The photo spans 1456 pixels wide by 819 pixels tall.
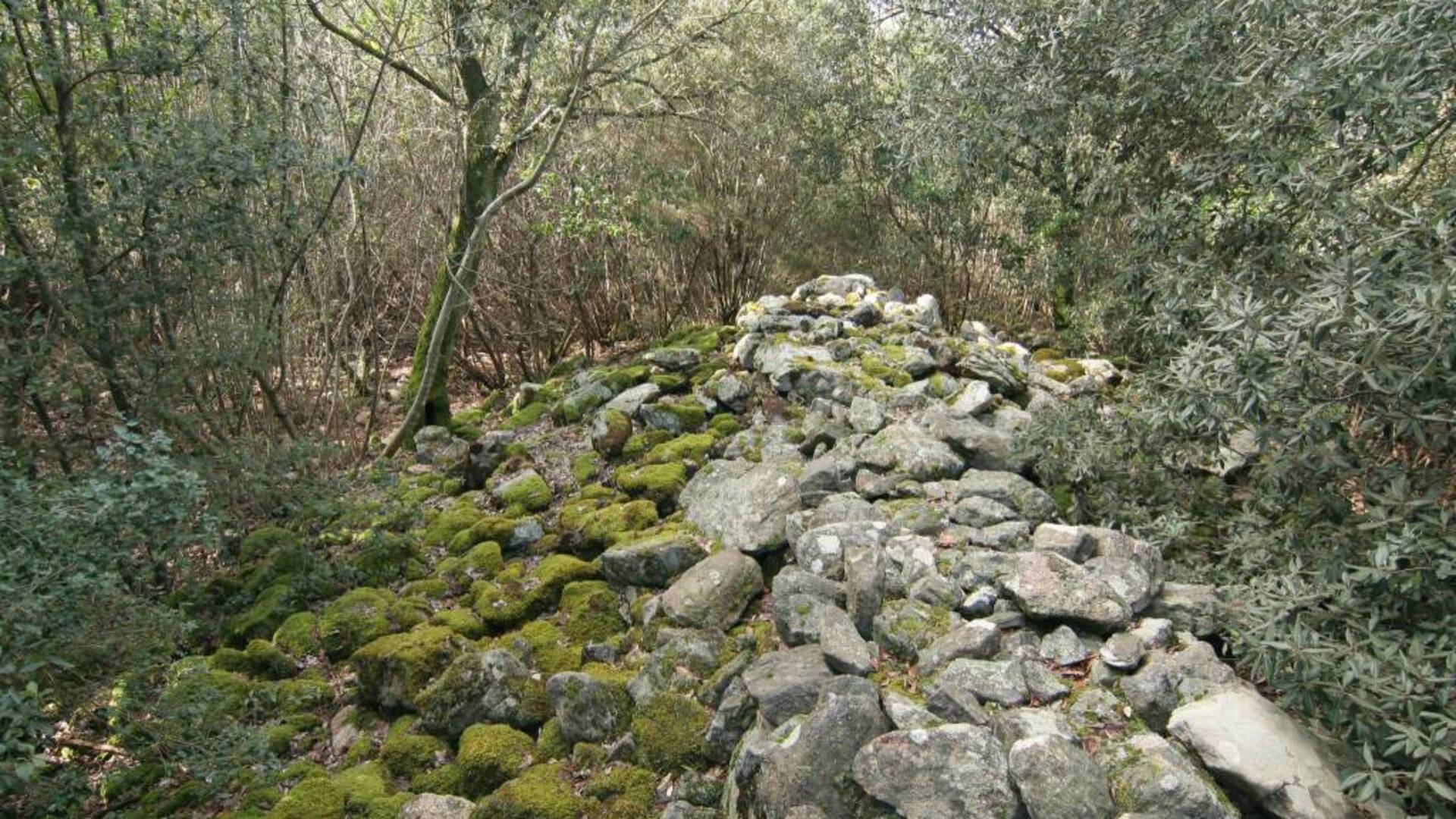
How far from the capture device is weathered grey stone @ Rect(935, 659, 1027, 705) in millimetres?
3746

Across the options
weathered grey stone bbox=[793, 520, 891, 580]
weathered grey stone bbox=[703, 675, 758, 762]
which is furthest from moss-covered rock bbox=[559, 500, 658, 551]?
weathered grey stone bbox=[703, 675, 758, 762]

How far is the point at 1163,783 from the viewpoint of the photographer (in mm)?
3205

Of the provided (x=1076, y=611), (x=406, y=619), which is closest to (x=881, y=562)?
(x=1076, y=611)

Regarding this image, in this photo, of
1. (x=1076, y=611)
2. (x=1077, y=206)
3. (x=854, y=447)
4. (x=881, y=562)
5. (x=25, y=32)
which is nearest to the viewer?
(x=1076, y=611)

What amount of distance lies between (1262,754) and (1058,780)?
2.33 feet

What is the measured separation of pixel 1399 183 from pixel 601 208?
6718 mm

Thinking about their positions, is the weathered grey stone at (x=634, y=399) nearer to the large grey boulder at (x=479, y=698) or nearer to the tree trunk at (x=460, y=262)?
the tree trunk at (x=460, y=262)

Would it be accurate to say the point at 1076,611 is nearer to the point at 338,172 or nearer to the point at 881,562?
the point at 881,562

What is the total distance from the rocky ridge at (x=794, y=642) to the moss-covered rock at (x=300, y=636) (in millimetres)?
17

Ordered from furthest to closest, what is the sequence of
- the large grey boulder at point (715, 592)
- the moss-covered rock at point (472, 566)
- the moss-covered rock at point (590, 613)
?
the moss-covered rock at point (472, 566) → the moss-covered rock at point (590, 613) → the large grey boulder at point (715, 592)

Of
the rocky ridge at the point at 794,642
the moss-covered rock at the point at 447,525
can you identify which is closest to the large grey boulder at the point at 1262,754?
the rocky ridge at the point at 794,642

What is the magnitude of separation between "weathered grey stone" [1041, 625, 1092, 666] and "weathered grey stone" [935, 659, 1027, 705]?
7.5 inches

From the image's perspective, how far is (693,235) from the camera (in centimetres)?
1122

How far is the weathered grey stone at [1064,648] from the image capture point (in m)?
3.97
